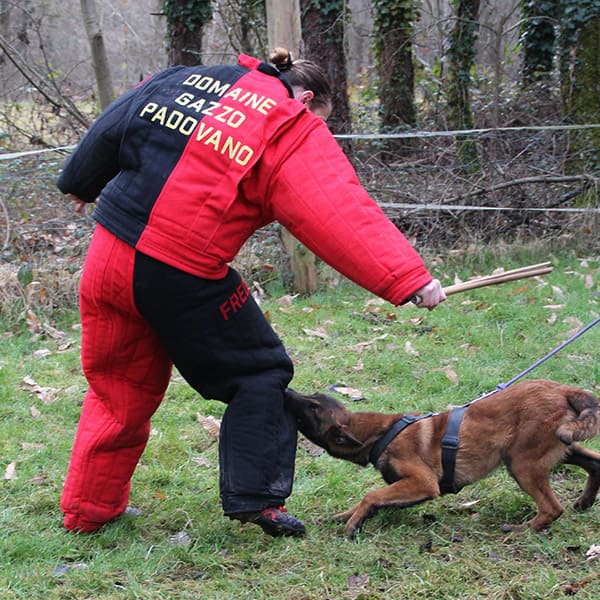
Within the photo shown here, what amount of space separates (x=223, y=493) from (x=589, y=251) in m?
6.52

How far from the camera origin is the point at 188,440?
4.80 metres

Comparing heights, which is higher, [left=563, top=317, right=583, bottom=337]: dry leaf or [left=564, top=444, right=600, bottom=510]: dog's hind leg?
[left=564, top=444, right=600, bottom=510]: dog's hind leg

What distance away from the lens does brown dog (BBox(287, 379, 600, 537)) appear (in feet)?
11.8

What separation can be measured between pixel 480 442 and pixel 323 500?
35.0 inches

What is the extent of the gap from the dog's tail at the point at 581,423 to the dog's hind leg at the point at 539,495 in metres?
0.23

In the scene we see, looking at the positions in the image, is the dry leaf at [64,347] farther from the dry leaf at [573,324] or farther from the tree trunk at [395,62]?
the tree trunk at [395,62]

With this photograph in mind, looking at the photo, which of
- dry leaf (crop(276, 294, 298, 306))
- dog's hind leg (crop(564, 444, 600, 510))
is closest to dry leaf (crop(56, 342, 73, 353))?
dry leaf (crop(276, 294, 298, 306))

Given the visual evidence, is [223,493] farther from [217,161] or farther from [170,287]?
[217,161]

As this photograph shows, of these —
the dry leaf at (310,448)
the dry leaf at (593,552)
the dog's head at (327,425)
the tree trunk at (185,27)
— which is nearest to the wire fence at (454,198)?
the tree trunk at (185,27)

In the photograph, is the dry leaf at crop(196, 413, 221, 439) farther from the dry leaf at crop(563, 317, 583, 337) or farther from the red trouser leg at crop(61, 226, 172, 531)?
the dry leaf at crop(563, 317, 583, 337)

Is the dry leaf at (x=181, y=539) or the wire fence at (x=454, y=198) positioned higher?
the wire fence at (x=454, y=198)

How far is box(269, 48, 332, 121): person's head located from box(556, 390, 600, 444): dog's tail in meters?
1.75

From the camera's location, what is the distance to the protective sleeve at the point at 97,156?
3164 mm

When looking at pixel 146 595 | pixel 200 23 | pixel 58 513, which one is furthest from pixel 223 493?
pixel 200 23
